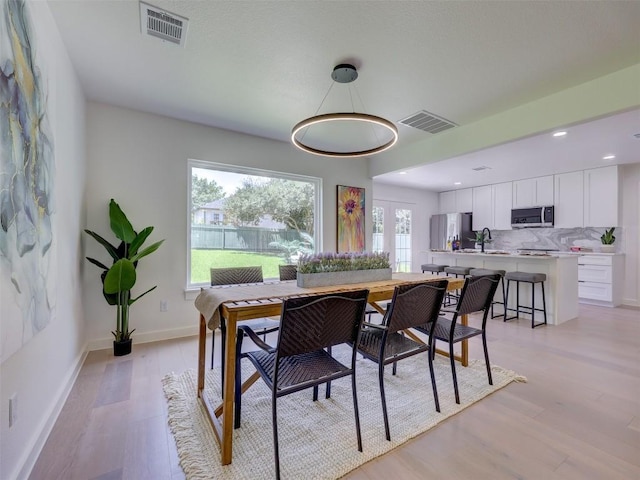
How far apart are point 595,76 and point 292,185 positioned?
3480mm

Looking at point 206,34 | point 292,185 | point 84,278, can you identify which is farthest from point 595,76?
point 84,278

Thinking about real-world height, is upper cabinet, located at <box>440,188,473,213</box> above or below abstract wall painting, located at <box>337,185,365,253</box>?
above

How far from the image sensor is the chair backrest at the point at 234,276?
9.45ft

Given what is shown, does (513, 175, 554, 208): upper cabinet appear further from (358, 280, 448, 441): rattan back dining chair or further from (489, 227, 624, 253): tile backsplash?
(358, 280, 448, 441): rattan back dining chair

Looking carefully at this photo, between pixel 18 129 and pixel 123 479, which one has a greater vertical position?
pixel 18 129

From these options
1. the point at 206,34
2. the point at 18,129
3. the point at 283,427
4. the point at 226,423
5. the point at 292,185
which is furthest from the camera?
the point at 292,185

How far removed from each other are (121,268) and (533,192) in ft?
24.1

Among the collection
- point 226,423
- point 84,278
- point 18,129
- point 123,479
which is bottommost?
point 123,479

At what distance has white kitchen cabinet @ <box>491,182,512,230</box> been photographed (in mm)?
6648

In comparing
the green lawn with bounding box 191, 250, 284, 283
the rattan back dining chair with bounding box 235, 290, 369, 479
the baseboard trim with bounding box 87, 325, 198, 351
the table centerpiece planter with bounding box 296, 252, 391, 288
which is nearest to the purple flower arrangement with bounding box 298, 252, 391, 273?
the table centerpiece planter with bounding box 296, 252, 391, 288

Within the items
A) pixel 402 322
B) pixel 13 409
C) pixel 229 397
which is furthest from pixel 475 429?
pixel 13 409

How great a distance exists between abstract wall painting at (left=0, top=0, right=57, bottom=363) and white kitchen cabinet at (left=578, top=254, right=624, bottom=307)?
7.41m

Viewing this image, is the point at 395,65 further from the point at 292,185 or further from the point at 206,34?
the point at 292,185

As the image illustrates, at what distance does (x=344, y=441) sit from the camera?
5.65ft
